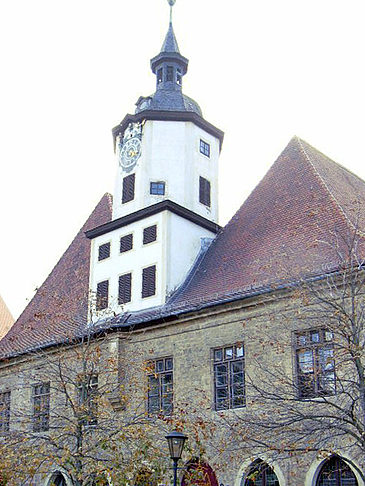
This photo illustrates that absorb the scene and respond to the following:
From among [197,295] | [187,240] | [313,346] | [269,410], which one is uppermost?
[187,240]

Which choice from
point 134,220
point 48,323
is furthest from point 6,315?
point 134,220

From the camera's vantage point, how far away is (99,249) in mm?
27219

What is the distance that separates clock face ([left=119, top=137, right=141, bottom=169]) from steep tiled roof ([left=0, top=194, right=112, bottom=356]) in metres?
3.41

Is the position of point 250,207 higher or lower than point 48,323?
higher

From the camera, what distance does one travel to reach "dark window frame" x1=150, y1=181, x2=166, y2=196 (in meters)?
26.4

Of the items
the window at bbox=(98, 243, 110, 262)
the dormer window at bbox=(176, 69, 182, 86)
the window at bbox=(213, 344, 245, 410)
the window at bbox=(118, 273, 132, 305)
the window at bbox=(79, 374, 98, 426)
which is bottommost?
the window at bbox=(79, 374, 98, 426)

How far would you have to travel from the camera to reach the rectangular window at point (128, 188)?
2703 centimetres

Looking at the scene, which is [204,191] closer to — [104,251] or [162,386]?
[104,251]

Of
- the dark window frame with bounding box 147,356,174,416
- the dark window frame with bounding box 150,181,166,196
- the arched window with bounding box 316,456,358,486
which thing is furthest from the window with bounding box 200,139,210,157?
the arched window with bounding box 316,456,358,486

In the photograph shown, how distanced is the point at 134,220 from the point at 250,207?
423cm

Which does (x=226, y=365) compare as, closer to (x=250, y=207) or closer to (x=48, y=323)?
(x=250, y=207)

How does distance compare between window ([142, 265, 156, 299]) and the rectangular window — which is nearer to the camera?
window ([142, 265, 156, 299])

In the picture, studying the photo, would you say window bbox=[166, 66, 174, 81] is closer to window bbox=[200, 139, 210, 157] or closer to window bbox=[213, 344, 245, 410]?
window bbox=[200, 139, 210, 157]

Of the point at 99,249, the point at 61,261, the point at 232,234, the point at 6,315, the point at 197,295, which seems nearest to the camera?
the point at 197,295
